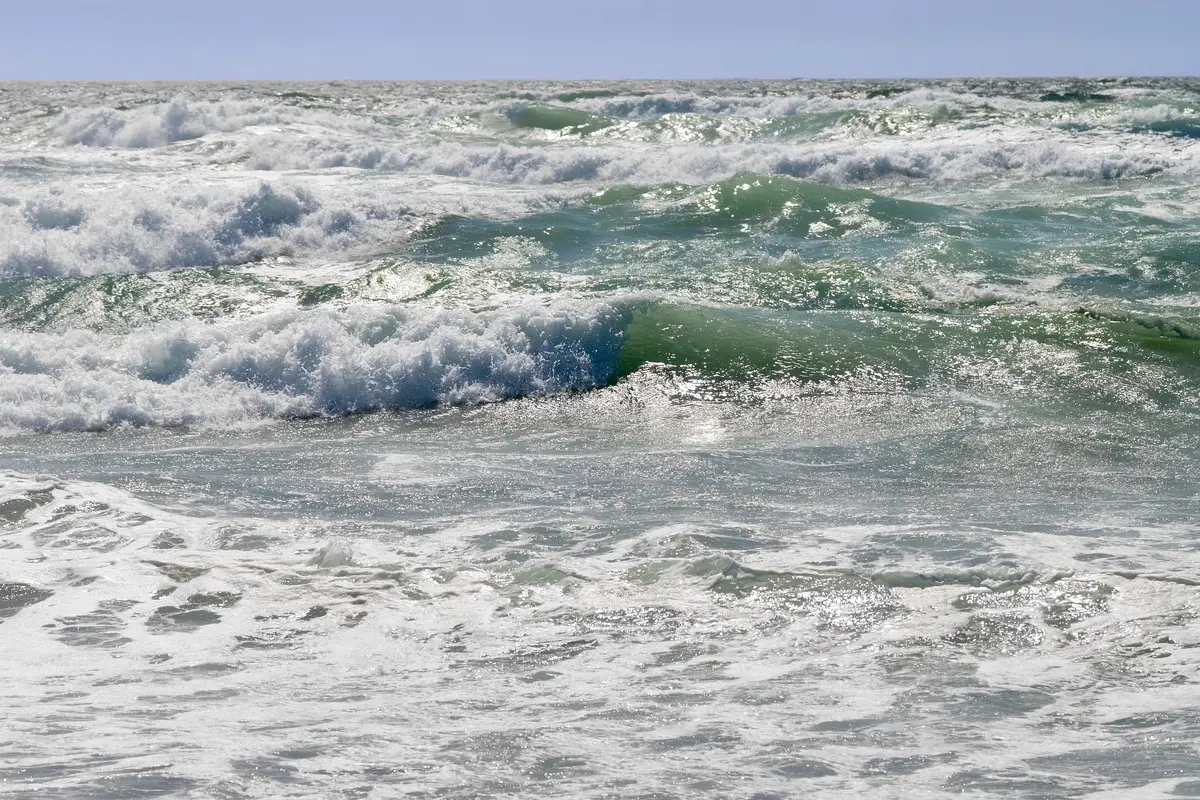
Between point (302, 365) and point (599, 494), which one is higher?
point (302, 365)

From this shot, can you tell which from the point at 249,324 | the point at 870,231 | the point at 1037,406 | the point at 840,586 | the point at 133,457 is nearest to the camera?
the point at 840,586

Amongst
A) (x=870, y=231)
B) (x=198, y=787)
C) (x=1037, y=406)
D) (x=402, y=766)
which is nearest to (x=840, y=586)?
(x=402, y=766)

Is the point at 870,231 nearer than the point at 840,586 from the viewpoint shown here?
No

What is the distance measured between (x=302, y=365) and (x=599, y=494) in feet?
13.8

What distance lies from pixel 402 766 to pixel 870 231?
45.5 feet

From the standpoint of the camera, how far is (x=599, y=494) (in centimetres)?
759

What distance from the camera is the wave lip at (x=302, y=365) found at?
33.3 feet

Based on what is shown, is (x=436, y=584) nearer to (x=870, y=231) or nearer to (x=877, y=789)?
(x=877, y=789)

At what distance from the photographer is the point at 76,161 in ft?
85.2

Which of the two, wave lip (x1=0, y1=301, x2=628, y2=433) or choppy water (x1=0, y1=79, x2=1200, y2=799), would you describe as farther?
wave lip (x1=0, y1=301, x2=628, y2=433)

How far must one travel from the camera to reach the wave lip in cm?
1015

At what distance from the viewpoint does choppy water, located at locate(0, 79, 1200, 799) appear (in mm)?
4320

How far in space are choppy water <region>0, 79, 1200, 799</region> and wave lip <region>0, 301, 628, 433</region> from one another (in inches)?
A: 1.6

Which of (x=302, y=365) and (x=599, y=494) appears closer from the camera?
(x=599, y=494)
